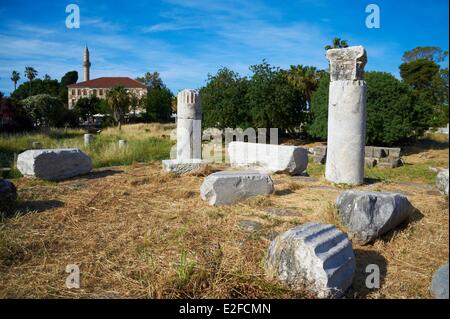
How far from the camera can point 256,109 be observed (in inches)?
865

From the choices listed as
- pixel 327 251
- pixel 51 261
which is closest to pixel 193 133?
pixel 51 261

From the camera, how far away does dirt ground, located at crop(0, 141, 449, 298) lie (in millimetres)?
3180

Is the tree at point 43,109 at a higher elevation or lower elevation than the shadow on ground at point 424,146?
higher

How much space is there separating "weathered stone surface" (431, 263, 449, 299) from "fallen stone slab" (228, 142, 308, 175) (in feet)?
18.0

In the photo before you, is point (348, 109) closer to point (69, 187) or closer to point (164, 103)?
point (69, 187)

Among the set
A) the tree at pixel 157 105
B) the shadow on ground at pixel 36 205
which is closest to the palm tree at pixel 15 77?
the tree at pixel 157 105

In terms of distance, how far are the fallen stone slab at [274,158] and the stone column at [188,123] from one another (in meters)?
1.40

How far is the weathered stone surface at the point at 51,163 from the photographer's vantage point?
7.86 meters

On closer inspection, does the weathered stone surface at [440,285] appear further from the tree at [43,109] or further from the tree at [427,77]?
the tree at [427,77]

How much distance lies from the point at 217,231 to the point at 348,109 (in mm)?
4316

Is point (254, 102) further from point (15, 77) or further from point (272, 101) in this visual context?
point (15, 77)

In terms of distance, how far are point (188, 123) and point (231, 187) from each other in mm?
4458

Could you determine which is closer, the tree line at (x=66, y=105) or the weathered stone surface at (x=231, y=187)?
the weathered stone surface at (x=231, y=187)

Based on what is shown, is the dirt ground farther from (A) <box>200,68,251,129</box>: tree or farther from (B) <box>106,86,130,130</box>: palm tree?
(B) <box>106,86,130,130</box>: palm tree
